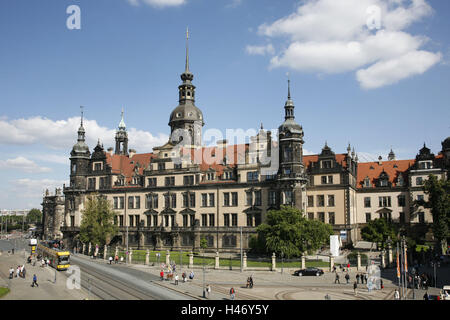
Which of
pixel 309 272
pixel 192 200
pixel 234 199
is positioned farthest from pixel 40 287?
pixel 234 199

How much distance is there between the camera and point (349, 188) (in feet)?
246

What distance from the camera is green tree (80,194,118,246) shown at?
77.0 meters

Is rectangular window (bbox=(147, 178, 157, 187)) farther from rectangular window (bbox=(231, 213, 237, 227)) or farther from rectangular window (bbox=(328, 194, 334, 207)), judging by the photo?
rectangular window (bbox=(328, 194, 334, 207))

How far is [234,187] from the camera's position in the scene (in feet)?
257

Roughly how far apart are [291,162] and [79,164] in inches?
1971

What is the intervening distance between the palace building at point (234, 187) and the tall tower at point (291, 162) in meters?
0.17

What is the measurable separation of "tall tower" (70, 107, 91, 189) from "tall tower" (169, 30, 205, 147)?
66.7 ft

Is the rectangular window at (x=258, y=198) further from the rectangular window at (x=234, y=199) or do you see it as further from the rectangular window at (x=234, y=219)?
the rectangular window at (x=234, y=219)

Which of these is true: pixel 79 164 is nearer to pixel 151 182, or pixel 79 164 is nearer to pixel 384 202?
pixel 151 182

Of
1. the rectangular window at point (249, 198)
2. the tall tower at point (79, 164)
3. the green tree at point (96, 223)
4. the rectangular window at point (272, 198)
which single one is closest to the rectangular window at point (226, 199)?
the rectangular window at point (249, 198)

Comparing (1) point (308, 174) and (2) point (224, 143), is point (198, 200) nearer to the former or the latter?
(2) point (224, 143)

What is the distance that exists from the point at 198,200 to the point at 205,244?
917 cm

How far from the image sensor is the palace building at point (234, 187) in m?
74.9
